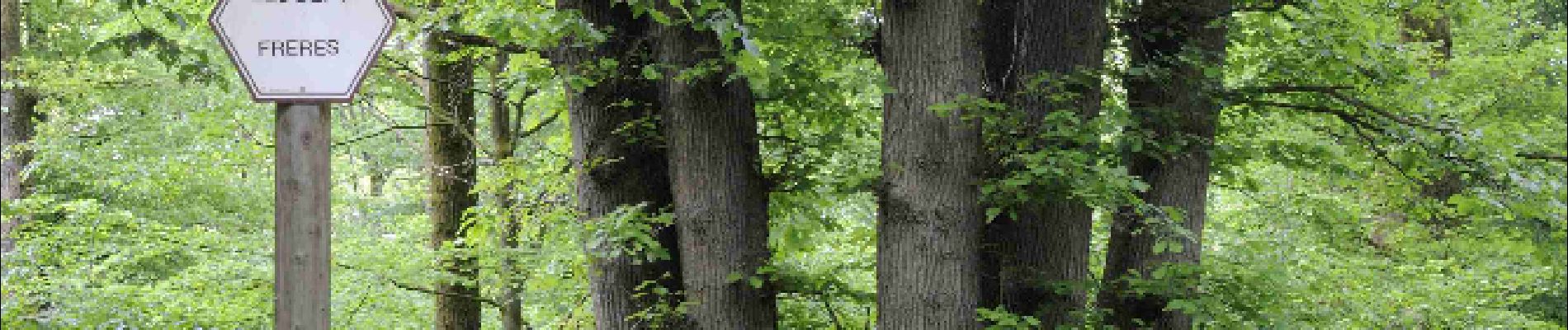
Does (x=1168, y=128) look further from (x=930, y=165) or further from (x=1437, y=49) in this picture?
(x=1437, y=49)

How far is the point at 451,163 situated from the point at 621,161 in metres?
4.19

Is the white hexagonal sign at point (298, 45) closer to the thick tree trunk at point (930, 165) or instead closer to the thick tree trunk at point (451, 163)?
the thick tree trunk at point (930, 165)

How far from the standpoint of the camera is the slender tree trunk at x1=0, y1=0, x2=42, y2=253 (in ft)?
33.2

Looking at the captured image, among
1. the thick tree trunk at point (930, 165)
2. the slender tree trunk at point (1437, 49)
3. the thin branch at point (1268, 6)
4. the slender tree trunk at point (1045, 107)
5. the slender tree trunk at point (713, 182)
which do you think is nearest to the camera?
the thick tree trunk at point (930, 165)

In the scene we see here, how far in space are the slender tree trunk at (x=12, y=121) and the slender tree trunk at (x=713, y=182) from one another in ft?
21.2

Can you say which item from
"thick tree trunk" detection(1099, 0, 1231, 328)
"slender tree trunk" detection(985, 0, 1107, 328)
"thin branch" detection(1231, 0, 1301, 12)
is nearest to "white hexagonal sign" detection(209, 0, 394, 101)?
"slender tree trunk" detection(985, 0, 1107, 328)

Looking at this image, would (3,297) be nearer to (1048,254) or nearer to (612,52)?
(612,52)

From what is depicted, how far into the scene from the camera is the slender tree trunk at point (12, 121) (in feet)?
33.2

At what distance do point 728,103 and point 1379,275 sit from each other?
646 cm

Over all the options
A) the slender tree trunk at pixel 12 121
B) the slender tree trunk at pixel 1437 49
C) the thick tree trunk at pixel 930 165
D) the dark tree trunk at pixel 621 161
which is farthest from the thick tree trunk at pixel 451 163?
the slender tree trunk at pixel 1437 49

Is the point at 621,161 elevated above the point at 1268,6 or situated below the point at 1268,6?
below

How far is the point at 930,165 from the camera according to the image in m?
4.95

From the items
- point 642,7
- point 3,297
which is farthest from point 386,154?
point 642,7

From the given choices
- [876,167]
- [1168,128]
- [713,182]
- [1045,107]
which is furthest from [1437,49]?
[713,182]
